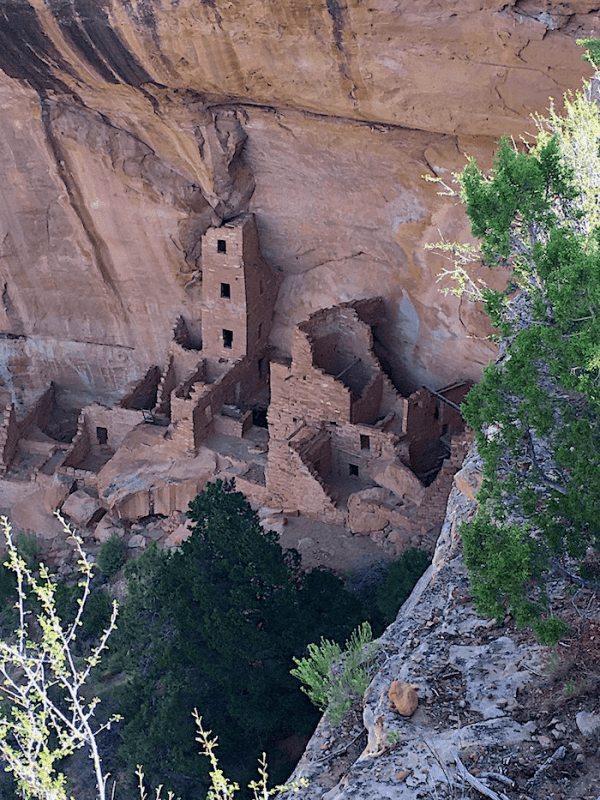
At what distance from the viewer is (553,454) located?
26.2ft

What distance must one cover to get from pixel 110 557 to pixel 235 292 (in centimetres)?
425

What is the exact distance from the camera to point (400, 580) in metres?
14.0

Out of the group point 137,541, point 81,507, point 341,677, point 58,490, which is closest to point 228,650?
point 341,677

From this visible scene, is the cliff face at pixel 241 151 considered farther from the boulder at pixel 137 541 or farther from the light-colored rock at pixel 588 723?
the light-colored rock at pixel 588 723

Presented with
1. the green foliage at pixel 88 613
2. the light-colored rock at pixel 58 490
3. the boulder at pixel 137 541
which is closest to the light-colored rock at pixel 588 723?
the green foliage at pixel 88 613

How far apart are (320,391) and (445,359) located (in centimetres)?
198

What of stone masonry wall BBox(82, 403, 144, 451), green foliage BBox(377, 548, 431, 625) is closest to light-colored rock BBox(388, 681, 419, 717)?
green foliage BBox(377, 548, 431, 625)

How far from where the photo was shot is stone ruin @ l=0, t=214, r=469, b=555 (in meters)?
16.1

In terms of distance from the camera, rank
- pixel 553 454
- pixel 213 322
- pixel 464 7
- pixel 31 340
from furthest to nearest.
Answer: pixel 31 340 → pixel 213 322 → pixel 464 7 → pixel 553 454

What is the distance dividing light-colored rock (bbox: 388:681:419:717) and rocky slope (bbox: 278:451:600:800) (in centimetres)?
4

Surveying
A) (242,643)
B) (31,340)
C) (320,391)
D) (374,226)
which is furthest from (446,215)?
(31,340)

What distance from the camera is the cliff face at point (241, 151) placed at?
13.1m

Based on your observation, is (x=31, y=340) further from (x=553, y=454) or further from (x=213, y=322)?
(x=553, y=454)

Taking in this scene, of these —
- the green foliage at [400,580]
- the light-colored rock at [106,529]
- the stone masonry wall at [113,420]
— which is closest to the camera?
the green foliage at [400,580]
